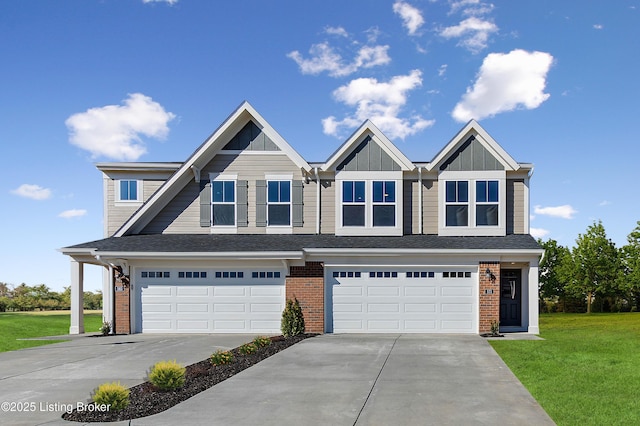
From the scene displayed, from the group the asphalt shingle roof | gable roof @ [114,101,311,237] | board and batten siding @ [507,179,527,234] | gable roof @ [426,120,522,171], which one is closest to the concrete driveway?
the asphalt shingle roof

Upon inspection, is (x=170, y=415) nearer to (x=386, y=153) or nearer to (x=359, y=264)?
(x=359, y=264)

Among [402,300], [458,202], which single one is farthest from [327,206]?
[458,202]

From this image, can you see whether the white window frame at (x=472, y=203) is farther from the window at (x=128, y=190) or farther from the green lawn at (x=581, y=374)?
the window at (x=128, y=190)

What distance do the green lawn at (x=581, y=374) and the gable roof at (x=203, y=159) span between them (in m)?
10.1

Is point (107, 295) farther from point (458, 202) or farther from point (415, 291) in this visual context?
point (458, 202)

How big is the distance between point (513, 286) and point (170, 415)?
1669 cm

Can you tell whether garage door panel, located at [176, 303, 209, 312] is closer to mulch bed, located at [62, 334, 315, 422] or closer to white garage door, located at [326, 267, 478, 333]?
white garage door, located at [326, 267, 478, 333]

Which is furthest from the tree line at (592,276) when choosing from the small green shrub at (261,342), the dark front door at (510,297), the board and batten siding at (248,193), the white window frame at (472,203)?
the small green shrub at (261,342)

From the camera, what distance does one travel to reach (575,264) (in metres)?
36.5

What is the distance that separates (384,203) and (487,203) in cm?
382

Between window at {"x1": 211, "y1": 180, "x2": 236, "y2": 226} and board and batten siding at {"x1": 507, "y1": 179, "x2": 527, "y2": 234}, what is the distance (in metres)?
10.5

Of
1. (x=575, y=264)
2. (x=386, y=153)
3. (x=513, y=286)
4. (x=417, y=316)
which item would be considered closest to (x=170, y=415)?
(x=417, y=316)

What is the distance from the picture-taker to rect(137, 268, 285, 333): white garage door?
737 inches

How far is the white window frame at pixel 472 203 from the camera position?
64.8 feet
